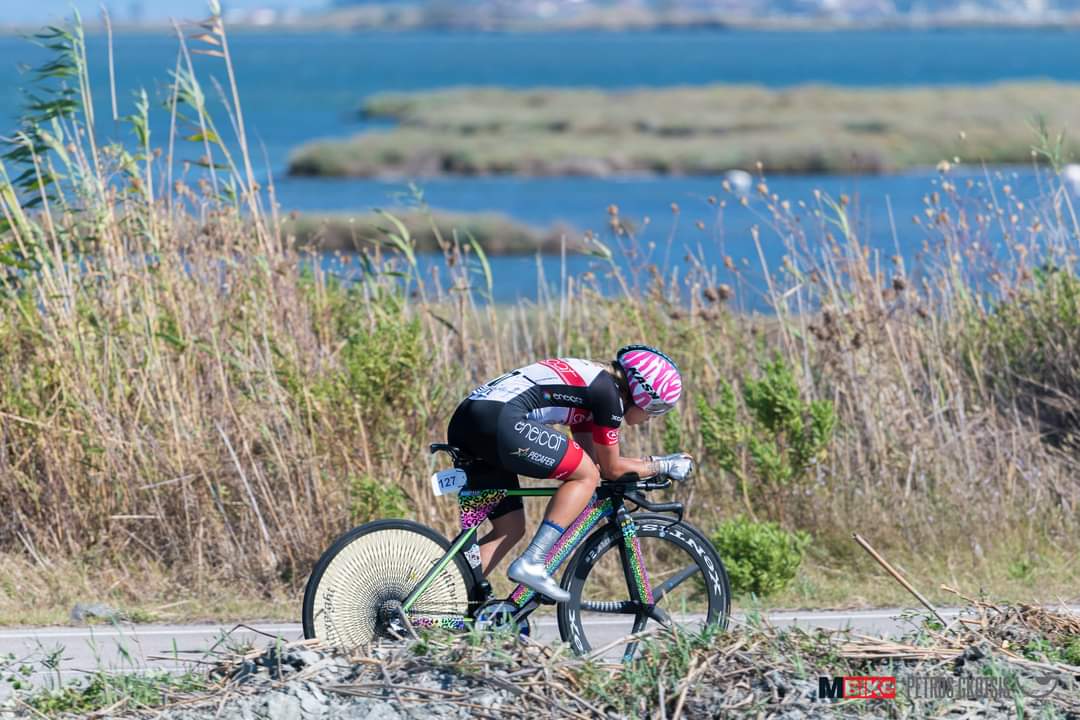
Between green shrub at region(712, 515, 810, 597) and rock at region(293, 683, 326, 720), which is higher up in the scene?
rock at region(293, 683, 326, 720)

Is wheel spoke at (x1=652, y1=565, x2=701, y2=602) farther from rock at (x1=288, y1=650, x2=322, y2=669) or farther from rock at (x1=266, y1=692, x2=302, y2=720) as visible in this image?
rock at (x1=266, y1=692, x2=302, y2=720)

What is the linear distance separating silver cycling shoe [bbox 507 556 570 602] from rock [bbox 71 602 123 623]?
2.66 m

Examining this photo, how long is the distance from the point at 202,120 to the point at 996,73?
13476cm

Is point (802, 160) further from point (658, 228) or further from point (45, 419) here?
point (45, 419)

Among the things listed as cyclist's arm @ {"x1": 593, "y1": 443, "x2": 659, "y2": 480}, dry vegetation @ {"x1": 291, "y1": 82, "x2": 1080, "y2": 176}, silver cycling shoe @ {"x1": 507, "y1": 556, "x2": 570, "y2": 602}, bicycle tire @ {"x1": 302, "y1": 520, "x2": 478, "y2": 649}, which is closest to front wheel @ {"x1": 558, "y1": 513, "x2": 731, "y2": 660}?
silver cycling shoe @ {"x1": 507, "y1": 556, "x2": 570, "y2": 602}

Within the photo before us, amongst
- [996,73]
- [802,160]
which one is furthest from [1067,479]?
[996,73]

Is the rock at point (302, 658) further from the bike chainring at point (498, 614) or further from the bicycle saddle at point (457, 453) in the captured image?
the bicycle saddle at point (457, 453)

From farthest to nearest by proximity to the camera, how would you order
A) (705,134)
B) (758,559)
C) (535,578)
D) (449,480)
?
(705,134) < (758,559) < (449,480) < (535,578)

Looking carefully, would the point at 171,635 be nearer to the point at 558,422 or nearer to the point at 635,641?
the point at 558,422

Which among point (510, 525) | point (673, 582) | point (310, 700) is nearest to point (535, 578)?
point (510, 525)

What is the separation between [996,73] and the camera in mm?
134875

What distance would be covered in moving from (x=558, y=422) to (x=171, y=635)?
2528mm

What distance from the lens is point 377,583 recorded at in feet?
20.7

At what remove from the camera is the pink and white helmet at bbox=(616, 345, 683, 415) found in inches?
246
